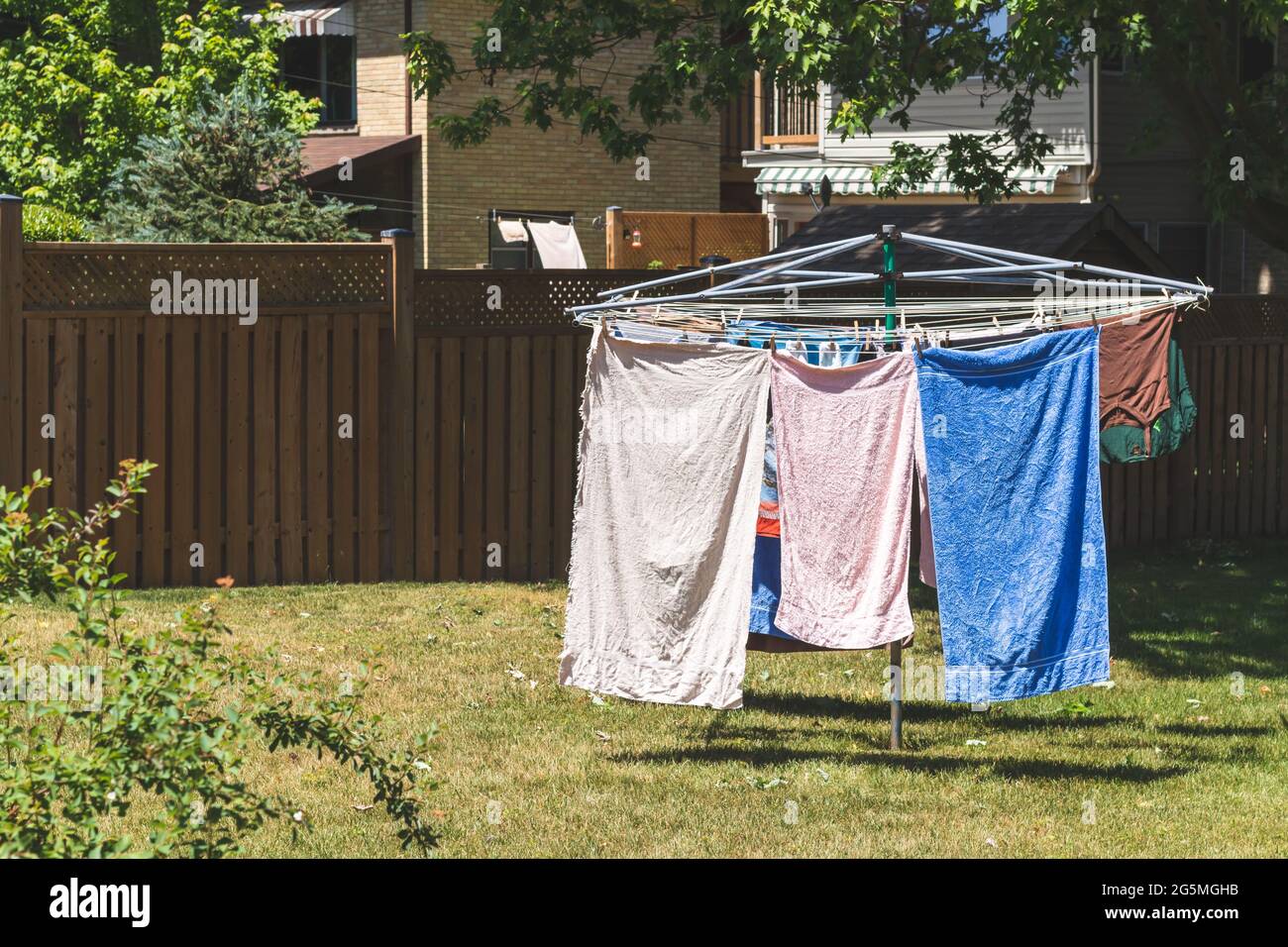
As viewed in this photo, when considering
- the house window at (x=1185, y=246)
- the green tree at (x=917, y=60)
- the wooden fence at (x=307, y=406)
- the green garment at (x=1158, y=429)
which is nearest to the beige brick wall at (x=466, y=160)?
the house window at (x=1185, y=246)

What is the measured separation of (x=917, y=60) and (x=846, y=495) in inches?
248

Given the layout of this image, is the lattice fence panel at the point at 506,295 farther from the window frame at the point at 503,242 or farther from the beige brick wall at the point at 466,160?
the window frame at the point at 503,242

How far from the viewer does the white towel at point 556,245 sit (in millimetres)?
26281

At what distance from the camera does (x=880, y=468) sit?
7383 mm

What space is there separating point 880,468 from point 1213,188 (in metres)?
6.67

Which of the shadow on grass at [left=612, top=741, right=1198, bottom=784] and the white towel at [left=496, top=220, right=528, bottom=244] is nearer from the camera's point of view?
the shadow on grass at [left=612, top=741, right=1198, bottom=784]

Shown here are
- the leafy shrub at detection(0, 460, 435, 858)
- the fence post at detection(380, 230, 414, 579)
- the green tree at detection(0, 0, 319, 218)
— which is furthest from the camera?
the green tree at detection(0, 0, 319, 218)

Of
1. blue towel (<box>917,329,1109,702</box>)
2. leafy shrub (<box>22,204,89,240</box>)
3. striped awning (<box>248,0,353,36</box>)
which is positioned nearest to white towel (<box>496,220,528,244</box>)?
striped awning (<box>248,0,353,36</box>)

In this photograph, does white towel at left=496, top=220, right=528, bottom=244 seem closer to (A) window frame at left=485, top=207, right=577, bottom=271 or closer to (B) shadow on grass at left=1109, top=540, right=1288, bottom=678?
(A) window frame at left=485, top=207, right=577, bottom=271

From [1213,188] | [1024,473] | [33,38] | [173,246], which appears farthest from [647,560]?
[33,38]

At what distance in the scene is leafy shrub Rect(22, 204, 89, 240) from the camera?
776 inches

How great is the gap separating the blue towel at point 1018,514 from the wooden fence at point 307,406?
17.8ft

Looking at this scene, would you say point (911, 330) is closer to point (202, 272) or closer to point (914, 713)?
point (914, 713)

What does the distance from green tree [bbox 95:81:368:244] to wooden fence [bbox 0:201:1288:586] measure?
17.0 feet
